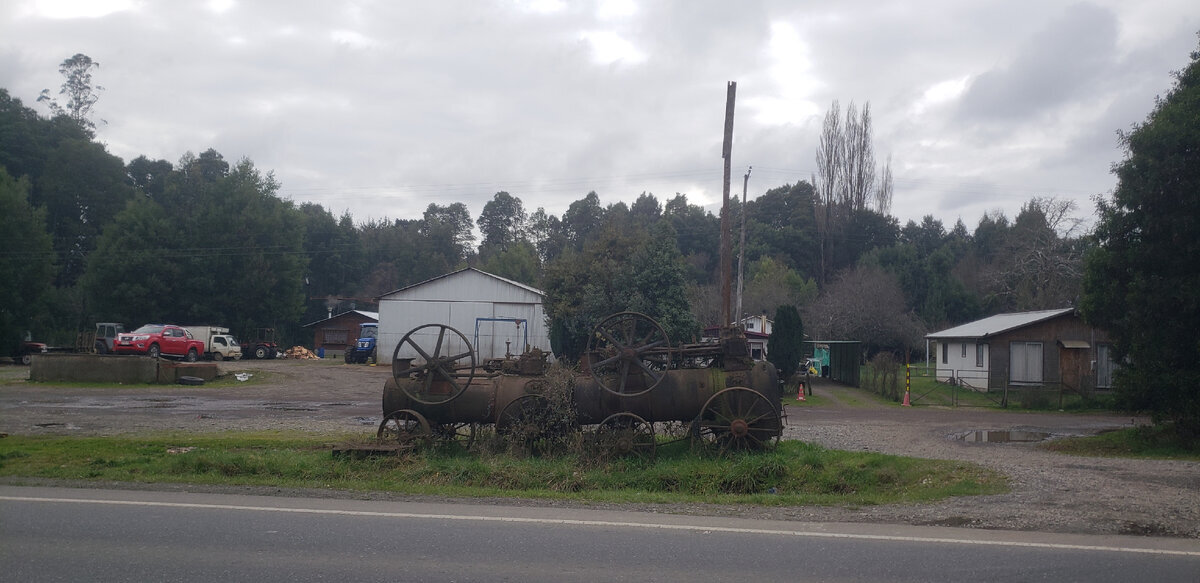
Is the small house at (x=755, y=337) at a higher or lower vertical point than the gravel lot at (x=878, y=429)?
higher

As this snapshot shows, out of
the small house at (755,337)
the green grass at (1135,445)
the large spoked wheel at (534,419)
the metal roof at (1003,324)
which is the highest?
the metal roof at (1003,324)

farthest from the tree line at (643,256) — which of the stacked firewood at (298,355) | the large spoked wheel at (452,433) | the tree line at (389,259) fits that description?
the large spoked wheel at (452,433)

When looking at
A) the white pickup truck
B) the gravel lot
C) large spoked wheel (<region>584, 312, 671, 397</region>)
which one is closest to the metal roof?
the gravel lot

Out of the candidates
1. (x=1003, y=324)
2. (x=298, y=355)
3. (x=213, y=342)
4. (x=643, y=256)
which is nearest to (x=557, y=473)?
(x=643, y=256)

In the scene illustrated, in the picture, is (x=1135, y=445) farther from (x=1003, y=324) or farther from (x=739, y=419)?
(x=1003, y=324)

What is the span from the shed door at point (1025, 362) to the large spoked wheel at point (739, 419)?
23609mm

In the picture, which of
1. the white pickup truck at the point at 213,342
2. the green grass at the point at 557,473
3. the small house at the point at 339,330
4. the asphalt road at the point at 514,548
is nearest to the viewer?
the asphalt road at the point at 514,548

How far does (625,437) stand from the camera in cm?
1343

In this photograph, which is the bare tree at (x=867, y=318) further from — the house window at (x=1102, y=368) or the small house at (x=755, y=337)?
the house window at (x=1102, y=368)

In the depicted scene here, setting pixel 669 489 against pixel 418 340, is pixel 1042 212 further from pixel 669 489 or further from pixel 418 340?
pixel 669 489

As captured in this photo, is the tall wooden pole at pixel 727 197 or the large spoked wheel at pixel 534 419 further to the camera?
the tall wooden pole at pixel 727 197

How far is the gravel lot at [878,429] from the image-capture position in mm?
8820

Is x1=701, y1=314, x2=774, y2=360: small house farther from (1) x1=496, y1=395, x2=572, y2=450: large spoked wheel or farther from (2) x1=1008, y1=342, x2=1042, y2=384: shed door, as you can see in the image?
(1) x1=496, y1=395, x2=572, y2=450: large spoked wheel

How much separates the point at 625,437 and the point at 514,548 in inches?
240
